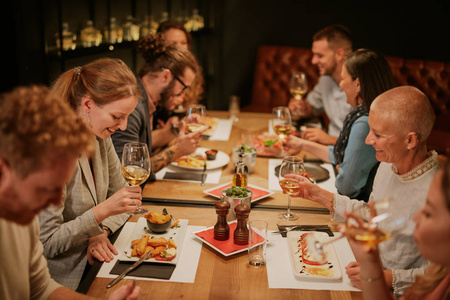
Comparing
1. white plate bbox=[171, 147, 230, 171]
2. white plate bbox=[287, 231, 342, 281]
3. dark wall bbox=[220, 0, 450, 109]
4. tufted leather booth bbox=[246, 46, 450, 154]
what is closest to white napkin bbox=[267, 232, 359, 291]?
white plate bbox=[287, 231, 342, 281]

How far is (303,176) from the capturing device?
213cm

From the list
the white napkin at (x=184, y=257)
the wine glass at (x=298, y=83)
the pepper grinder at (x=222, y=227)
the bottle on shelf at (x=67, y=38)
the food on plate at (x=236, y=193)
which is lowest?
the white napkin at (x=184, y=257)

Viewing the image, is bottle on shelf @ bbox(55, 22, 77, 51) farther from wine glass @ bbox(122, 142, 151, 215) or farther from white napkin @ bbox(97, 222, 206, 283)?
white napkin @ bbox(97, 222, 206, 283)

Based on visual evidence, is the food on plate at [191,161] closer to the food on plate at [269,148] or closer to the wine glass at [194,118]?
the wine glass at [194,118]

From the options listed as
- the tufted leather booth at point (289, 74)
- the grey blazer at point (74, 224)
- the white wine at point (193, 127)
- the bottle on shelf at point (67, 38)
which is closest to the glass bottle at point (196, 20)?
the tufted leather booth at point (289, 74)

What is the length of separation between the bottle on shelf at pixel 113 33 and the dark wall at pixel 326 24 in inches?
79.2

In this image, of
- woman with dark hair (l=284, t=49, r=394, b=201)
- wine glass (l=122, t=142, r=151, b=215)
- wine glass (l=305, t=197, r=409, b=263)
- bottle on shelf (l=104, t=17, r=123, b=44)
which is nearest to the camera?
wine glass (l=305, t=197, r=409, b=263)

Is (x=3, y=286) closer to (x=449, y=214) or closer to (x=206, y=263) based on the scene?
(x=206, y=263)

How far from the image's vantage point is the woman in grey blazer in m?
1.78

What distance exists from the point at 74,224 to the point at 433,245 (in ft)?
4.19

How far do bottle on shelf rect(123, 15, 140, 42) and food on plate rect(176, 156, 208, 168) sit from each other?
1.55m

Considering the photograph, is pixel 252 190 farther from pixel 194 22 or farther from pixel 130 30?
pixel 194 22

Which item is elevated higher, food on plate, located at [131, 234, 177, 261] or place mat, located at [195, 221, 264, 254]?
food on plate, located at [131, 234, 177, 261]

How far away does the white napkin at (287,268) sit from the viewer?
63.2 inches
